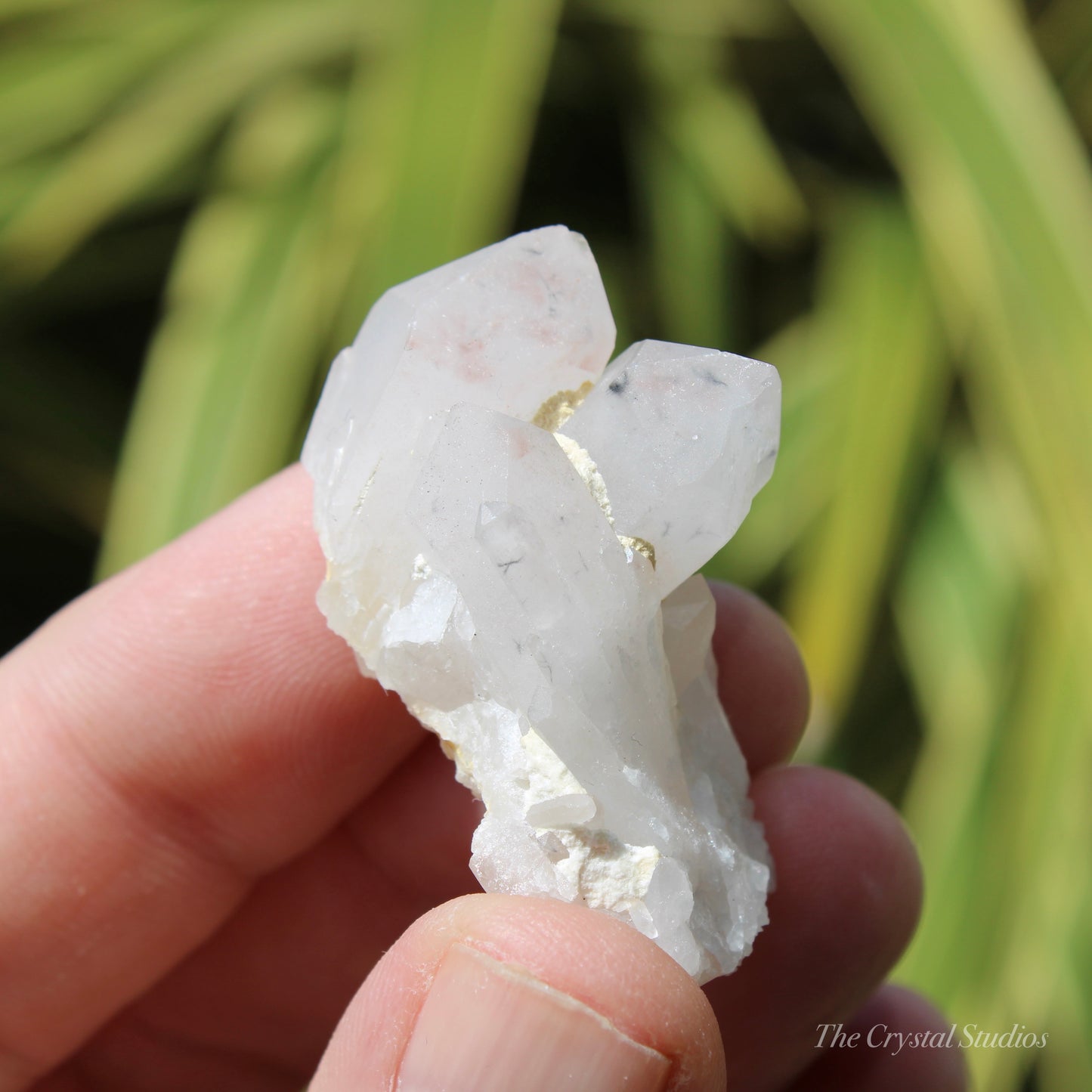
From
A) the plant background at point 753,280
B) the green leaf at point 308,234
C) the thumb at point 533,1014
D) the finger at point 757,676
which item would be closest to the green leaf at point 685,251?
the plant background at point 753,280

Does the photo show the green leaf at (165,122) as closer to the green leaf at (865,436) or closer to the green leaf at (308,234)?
the green leaf at (308,234)

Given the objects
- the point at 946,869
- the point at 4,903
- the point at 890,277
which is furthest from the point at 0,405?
the point at 946,869

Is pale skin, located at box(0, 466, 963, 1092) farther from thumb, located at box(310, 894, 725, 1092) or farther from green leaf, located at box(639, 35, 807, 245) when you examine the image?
green leaf, located at box(639, 35, 807, 245)

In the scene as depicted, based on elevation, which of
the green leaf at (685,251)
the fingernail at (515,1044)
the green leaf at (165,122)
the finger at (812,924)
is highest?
the green leaf at (165,122)

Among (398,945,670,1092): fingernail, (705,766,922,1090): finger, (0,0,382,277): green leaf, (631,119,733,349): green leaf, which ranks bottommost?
(705,766,922,1090): finger

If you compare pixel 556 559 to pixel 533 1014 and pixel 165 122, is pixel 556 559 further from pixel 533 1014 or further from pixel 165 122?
pixel 165 122

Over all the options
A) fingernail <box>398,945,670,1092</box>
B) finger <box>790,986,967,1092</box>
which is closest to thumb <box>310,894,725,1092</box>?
fingernail <box>398,945,670,1092</box>

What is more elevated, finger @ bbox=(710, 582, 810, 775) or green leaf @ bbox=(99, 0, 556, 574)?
green leaf @ bbox=(99, 0, 556, 574)
